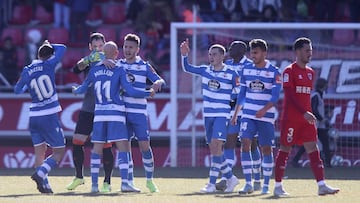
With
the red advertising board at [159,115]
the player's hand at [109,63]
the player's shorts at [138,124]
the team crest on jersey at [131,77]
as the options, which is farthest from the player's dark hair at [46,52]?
the red advertising board at [159,115]

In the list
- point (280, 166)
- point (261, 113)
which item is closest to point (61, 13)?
point (261, 113)

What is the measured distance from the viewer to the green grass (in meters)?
13.3

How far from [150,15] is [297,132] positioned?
11987 mm

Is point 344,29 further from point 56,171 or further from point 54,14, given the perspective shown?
point 54,14

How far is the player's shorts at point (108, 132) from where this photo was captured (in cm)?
1424

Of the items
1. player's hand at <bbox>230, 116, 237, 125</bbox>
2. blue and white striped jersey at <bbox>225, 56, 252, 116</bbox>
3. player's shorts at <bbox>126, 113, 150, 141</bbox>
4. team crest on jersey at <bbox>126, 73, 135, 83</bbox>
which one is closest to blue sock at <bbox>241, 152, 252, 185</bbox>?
player's hand at <bbox>230, 116, 237, 125</bbox>

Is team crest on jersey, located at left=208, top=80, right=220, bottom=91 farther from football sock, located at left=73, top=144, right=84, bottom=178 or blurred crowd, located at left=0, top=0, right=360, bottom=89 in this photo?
blurred crowd, located at left=0, top=0, right=360, bottom=89

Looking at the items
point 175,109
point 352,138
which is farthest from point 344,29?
point 175,109

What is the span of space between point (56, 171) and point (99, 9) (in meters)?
8.42

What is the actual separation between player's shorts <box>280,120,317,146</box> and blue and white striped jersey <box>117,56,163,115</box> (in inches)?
79.7

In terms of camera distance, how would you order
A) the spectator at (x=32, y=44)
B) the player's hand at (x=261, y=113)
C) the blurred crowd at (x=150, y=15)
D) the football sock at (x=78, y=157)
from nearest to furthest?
the player's hand at (x=261, y=113), the football sock at (x=78, y=157), the spectator at (x=32, y=44), the blurred crowd at (x=150, y=15)

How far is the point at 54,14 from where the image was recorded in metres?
26.6

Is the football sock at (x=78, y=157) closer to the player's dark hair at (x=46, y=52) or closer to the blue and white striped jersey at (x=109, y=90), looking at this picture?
the blue and white striped jersey at (x=109, y=90)

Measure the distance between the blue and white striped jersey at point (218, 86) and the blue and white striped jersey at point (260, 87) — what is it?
416 mm
